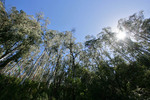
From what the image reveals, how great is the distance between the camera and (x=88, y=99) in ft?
21.5

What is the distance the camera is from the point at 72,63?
12250 mm

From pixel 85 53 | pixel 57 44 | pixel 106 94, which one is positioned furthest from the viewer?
pixel 85 53

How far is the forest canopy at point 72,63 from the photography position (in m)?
6.87

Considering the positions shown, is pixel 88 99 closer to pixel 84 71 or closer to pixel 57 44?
pixel 84 71

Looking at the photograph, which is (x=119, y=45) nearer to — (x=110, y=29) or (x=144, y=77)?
(x=110, y=29)

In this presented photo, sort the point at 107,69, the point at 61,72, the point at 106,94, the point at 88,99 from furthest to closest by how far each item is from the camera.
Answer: the point at 61,72 < the point at 107,69 < the point at 106,94 < the point at 88,99

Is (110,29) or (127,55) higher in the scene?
(110,29)

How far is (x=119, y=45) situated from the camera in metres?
19.2

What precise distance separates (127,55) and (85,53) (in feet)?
37.0

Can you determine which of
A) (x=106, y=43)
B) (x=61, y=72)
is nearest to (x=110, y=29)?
(x=106, y=43)

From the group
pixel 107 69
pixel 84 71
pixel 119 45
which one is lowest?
pixel 107 69

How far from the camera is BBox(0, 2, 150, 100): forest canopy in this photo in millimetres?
6867

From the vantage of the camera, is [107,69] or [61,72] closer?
[107,69]

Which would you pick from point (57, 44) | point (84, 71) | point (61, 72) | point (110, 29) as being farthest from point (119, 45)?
point (61, 72)
